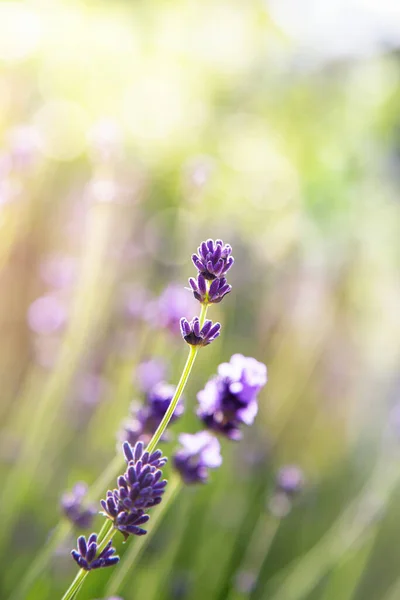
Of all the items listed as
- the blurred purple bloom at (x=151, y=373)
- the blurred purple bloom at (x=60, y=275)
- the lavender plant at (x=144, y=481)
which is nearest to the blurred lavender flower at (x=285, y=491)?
the blurred purple bloom at (x=151, y=373)

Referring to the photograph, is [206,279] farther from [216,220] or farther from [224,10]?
[224,10]

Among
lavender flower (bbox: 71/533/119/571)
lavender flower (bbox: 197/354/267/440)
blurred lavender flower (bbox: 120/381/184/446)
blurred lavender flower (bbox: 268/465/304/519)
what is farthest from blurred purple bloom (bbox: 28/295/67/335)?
lavender flower (bbox: 71/533/119/571)

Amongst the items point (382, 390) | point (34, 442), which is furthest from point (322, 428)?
point (34, 442)

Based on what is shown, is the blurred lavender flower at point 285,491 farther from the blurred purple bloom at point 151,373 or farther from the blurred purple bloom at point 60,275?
the blurred purple bloom at point 60,275

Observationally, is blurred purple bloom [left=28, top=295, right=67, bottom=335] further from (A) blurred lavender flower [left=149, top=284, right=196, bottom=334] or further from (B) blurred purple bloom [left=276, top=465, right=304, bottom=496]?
(B) blurred purple bloom [left=276, top=465, right=304, bottom=496]

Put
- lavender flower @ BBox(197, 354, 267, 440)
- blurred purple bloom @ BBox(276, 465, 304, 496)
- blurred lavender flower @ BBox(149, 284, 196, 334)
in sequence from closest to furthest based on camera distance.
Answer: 1. lavender flower @ BBox(197, 354, 267, 440)
2. blurred purple bloom @ BBox(276, 465, 304, 496)
3. blurred lavender flower @ BBox(149, 284, 196, 334)

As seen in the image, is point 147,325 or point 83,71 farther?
point 83,71
